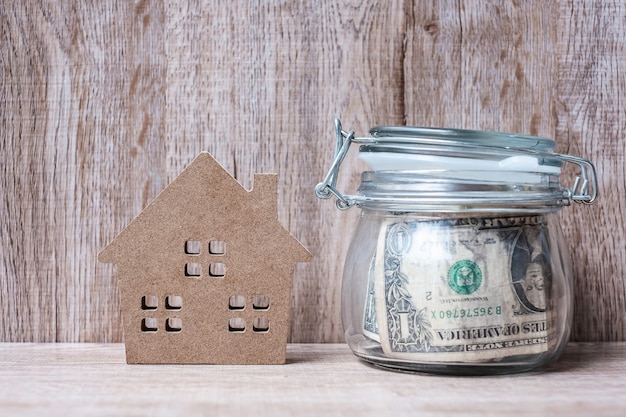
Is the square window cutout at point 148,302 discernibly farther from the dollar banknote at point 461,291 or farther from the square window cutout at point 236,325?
the dollar banknote at point 461,291

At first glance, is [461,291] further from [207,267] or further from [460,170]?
[207,267]

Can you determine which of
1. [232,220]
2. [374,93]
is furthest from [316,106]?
[232,220]

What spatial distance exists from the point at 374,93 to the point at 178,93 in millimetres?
233

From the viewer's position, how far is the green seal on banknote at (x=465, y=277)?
0.67m

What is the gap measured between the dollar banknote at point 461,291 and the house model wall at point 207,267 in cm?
11

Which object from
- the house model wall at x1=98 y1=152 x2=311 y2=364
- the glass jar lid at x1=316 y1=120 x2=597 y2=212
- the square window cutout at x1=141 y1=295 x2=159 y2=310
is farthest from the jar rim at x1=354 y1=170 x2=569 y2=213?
the square window cutout at x1=141 y1=295 x2=159 y2=310

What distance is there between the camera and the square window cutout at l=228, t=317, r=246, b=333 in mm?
771

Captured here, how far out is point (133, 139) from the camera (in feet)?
2.87

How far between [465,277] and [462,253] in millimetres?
22

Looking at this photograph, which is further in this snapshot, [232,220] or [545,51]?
[545,51]

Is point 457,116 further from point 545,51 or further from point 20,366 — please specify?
point 20,366

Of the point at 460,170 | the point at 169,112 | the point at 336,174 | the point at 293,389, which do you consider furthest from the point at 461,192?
the point at 169,112

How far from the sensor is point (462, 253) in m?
0.68

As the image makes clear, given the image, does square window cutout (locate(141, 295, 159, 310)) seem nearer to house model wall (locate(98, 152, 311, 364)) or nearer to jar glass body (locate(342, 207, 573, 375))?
house model wall (locate(98, 152, 311, 364))
